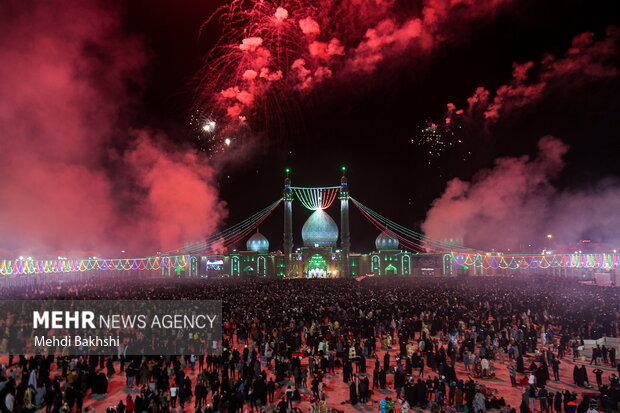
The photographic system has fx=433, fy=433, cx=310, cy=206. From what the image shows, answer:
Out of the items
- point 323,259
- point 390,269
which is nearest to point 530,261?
point 390,269

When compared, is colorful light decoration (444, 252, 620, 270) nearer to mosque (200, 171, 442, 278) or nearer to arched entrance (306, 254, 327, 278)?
mosque (200, 171, 442, 278)

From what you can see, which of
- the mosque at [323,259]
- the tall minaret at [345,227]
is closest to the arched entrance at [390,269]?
the mosque at [323,259]

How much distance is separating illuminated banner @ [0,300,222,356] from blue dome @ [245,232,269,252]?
54.2 metres

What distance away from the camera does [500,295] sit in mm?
30188

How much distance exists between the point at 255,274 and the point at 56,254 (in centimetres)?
3073

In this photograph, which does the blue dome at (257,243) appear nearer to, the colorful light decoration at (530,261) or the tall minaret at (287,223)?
the tall minaret at (287,223)

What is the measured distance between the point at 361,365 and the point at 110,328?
11285 mm

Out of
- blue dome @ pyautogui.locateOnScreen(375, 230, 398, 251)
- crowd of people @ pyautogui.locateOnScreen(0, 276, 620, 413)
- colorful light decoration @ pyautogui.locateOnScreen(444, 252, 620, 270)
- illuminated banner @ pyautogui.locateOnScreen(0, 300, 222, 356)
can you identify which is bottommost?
crowd of people @ pyautogui.locateOnScreen(0, 276, 620, 413)

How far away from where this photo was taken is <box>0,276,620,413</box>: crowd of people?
11.7 meters

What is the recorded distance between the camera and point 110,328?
62.4 ft

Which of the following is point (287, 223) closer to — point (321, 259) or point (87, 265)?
point (321, 259)

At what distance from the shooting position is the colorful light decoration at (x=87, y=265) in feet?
161

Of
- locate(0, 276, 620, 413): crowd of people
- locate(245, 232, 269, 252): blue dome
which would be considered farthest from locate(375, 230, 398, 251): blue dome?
locate(0, 276, 620, 413): crowd of people

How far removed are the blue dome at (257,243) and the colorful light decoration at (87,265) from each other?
12.6 metres
